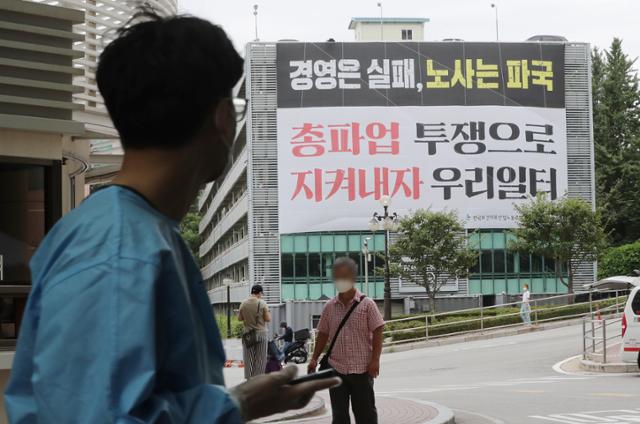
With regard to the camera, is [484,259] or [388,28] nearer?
[484,259]

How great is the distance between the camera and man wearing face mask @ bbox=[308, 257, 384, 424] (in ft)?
31.0

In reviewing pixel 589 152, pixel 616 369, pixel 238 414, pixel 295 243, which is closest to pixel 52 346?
pixel 238 414

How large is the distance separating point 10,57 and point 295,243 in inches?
2180

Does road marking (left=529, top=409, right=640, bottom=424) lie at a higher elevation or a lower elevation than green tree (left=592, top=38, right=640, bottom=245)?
lower

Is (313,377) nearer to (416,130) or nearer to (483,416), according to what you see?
(483,416)

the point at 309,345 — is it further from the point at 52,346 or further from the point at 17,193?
the point at 52,346

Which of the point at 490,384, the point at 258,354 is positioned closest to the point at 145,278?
the point at 258,354

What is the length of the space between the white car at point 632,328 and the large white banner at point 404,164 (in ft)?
137

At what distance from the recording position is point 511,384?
20.5 meters

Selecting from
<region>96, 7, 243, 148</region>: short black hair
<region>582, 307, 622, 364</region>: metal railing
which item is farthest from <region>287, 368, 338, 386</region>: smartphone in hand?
<region>582, 307, 622, 364</region>: metal railing

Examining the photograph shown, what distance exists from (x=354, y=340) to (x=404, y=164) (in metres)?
55.0

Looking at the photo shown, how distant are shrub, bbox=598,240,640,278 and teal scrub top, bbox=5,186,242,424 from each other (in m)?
60.3

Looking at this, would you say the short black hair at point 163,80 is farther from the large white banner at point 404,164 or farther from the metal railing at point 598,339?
the large white banner at point 404,164

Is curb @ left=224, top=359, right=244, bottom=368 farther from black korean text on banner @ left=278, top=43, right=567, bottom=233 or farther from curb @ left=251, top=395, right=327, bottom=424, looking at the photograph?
black korean text on banner @ left=278, top=43, right=567, bottom=233
